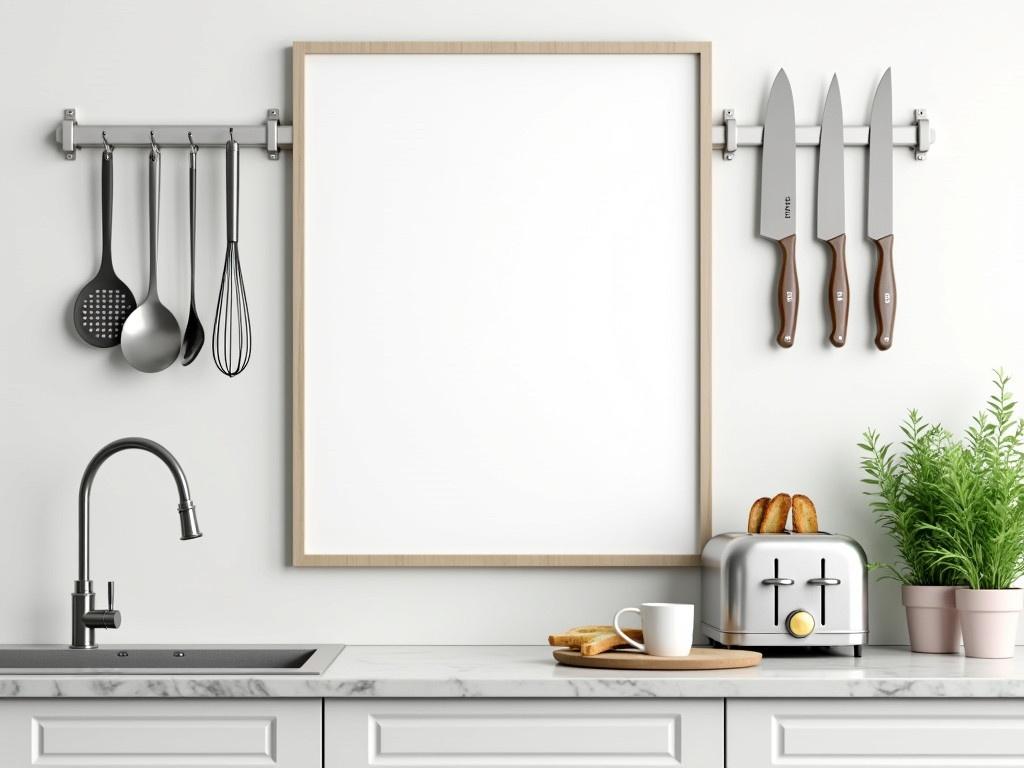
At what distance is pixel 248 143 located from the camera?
6.70ft

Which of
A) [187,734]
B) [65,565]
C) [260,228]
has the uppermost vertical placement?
[260,228]

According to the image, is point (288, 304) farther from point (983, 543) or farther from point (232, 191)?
point (983, 543)

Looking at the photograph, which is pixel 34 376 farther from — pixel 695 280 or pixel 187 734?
pixel 695 280

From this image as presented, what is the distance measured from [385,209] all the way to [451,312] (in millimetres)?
230

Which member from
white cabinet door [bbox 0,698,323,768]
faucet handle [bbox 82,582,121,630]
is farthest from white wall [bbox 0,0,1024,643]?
white cabinet door [bbox 0,698,323,768]

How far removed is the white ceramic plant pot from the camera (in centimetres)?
178

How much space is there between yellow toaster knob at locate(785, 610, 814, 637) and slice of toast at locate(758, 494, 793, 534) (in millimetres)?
166

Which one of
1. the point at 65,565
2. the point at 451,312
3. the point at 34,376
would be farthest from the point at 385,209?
the point at 65,565

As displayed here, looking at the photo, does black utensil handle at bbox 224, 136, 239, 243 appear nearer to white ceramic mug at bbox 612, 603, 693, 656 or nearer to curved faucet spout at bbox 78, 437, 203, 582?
curved faucet spout at bbox 78, 437, 203, 582

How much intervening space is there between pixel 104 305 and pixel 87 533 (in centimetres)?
42

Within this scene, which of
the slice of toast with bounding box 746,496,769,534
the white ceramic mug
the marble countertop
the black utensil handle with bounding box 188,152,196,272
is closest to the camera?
the marble countertop

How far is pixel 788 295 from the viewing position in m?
2.03

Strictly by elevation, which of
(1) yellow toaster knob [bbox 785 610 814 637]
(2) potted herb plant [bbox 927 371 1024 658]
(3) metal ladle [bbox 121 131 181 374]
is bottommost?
(1) yellow toaster knob [bbox 785 610 814 637]

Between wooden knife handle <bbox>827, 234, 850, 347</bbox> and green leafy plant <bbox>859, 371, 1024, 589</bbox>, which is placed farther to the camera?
wooden knife handle <bbox>827, 234, 850, 347</bbox>
